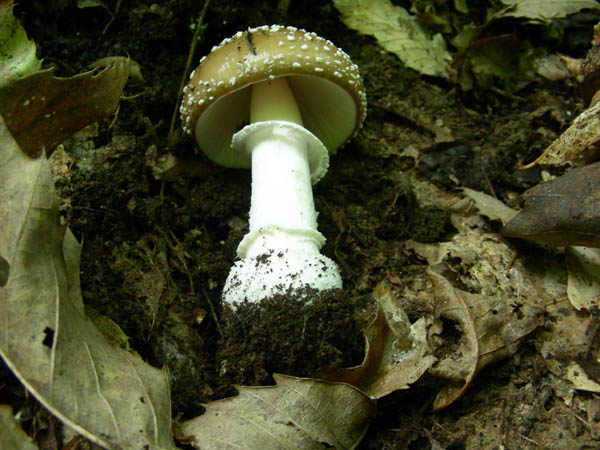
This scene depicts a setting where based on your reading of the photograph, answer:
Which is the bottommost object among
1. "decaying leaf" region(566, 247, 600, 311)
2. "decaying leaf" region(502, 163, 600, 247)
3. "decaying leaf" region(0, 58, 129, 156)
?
"decaying leaf" region(566, 247, 600, 311)

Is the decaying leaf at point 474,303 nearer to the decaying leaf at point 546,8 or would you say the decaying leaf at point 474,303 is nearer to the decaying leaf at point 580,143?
the decaying leaf at point 580,143

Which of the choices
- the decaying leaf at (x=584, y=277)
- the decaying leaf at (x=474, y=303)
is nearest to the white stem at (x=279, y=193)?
the decaying leaf at (x=474, y=303)

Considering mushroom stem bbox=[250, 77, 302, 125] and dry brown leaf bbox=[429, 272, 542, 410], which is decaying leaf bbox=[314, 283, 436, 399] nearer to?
dry brown leaf bbox=[429, 272, 542, 410]

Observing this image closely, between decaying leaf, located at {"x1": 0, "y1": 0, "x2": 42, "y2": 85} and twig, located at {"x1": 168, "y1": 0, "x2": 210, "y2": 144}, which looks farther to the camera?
twig, located at {"x1": 168, "y1": 0, "x2": 210, "y2": 144}

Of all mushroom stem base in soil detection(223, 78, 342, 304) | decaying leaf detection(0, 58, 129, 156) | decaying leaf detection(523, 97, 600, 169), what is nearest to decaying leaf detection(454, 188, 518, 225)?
decaying leaf detection(523, 97, 600, 169)

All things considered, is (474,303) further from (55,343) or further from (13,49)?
(13,49)

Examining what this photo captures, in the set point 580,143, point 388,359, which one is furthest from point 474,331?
point 580,143
